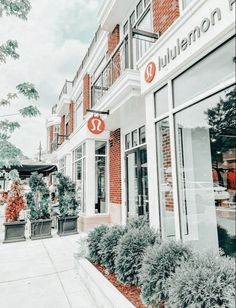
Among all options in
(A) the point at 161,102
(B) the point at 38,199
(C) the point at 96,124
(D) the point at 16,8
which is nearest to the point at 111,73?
(C) the point at 96,124

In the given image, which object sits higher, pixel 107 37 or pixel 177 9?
pixel 107 37

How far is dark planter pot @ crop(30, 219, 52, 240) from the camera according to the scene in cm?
739

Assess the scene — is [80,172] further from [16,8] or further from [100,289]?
[100,289]

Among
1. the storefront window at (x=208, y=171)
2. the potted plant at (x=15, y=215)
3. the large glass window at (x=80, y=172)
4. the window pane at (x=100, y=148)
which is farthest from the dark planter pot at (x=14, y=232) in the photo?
the storefront window at (x=208, y=171)

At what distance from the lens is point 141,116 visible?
670 centimetres

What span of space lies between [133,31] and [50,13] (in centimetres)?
353

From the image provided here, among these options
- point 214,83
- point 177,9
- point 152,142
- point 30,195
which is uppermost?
point 177,9

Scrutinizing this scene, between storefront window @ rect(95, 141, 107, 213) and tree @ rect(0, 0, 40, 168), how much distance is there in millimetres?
4202

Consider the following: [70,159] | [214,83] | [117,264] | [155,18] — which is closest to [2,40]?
[155,18]

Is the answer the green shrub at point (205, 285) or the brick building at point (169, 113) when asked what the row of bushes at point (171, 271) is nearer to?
the green shrub at point (205, 285)

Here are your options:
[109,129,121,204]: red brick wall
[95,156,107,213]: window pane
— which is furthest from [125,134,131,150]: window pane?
[95,156,107,213]: window pane

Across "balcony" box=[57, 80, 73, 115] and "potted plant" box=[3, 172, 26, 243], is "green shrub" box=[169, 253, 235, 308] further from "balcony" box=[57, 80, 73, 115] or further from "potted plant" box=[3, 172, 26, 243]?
"balcony" box=[57, 80, 73, 115]

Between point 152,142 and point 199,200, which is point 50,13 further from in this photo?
point 199,200

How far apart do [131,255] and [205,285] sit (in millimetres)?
1290
